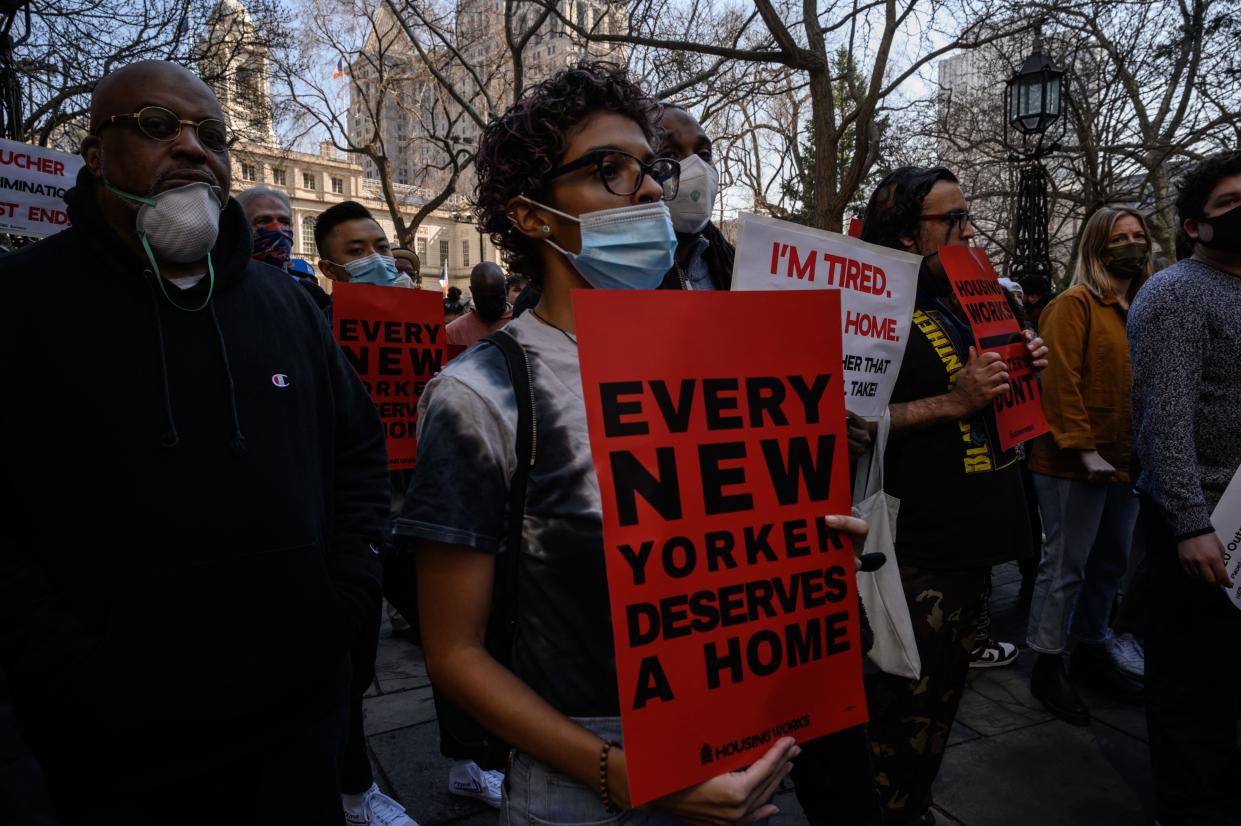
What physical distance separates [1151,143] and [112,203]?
1692cm

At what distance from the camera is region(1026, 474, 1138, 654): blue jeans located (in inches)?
148

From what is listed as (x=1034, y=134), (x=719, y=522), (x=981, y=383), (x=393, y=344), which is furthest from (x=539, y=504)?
(x=1034, y=134)

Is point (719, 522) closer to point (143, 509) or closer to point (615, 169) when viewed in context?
point (615, 169)

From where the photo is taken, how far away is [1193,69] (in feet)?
42.4

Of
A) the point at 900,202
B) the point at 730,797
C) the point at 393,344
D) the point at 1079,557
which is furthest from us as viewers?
the point at 1079,557

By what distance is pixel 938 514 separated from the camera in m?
2.53

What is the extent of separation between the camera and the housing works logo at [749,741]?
46.8 inches

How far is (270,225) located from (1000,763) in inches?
151

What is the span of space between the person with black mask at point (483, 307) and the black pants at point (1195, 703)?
398 centimetres

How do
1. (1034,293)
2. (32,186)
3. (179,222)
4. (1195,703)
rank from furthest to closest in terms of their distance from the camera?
(1034,293) → (32,186) → (1195,703) → (179,222)

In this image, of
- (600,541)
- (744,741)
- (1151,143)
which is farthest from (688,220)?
(1151,143)

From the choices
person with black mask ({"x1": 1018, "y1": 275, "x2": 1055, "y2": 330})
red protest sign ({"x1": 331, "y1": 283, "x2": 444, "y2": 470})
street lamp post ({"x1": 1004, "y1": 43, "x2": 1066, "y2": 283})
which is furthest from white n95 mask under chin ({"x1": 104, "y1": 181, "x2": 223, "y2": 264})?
street lamp post ({"x1": 1004, "y1": 43, "x2": 1066, "y2": 283})

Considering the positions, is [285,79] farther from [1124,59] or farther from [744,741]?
[744,741]

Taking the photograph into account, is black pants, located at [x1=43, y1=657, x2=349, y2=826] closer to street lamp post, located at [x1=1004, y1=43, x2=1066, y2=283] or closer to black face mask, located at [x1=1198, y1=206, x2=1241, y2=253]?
black face mask, located at [x1=1198, y1=206, x2=1241, y2=253]
